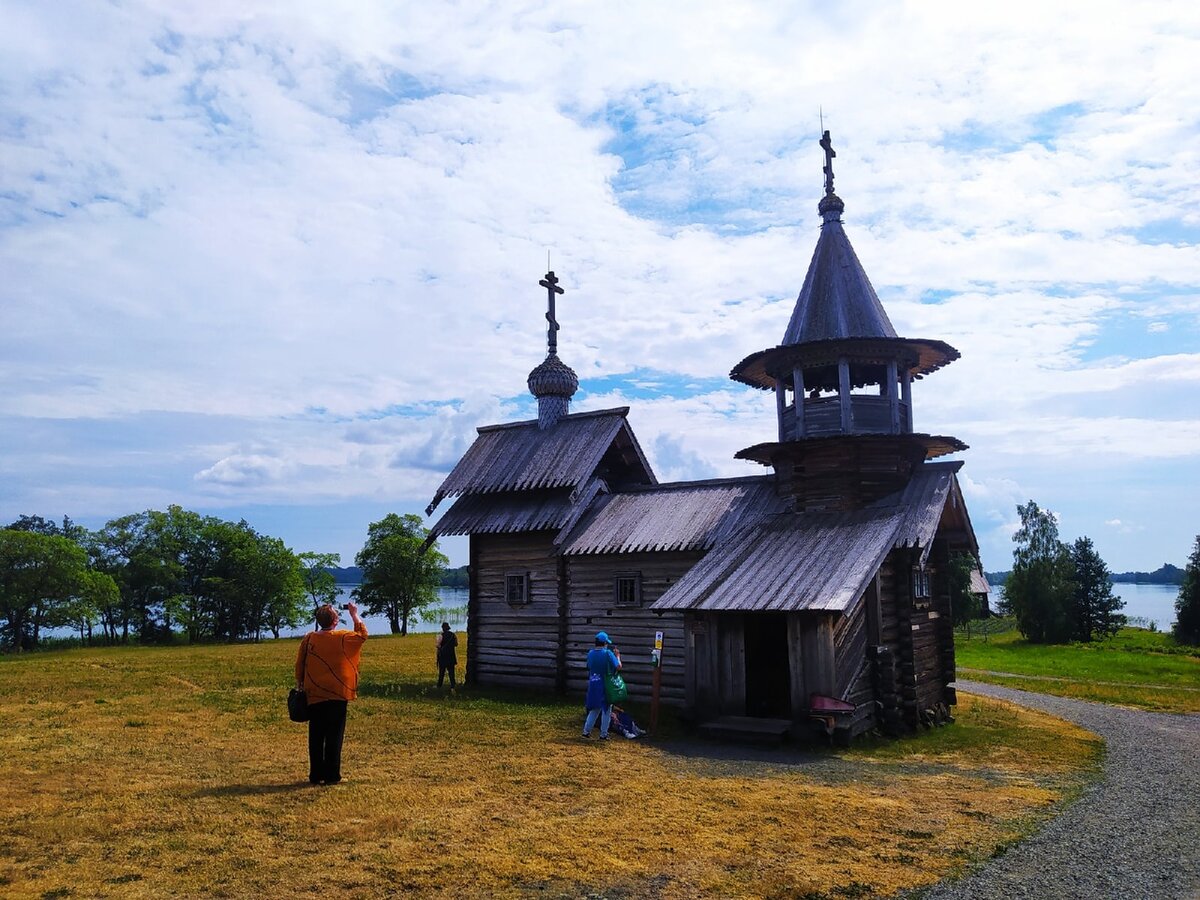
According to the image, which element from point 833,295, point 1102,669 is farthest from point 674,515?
point 1102,669

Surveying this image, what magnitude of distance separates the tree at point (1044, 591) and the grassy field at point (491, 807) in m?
43.9

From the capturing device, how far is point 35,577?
52.8 metres

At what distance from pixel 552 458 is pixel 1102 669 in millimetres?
27833

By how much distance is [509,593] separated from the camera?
24.2 metres

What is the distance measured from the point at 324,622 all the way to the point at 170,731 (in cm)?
742

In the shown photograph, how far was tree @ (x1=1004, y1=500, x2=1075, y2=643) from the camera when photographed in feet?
188

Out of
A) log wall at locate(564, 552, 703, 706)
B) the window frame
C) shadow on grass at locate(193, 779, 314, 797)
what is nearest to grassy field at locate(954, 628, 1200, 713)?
log wall at locate(564, 552, 703, 706)

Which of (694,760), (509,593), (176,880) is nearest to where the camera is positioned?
(176,880)

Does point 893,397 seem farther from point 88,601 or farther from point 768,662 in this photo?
point 88,601

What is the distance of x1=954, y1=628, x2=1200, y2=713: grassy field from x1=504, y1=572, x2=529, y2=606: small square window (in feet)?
55.0

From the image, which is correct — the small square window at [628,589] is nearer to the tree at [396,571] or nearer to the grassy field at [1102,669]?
the grassy field at [1102,669]

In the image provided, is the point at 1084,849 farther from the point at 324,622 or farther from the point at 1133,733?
the point at 1133,733

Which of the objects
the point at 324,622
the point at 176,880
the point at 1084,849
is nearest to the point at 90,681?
the point at 324,622

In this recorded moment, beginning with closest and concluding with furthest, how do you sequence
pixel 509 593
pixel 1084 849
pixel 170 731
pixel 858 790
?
pixel 1084 849 < pixel 858 790 < pixel 170 731 < pixel 509 593
